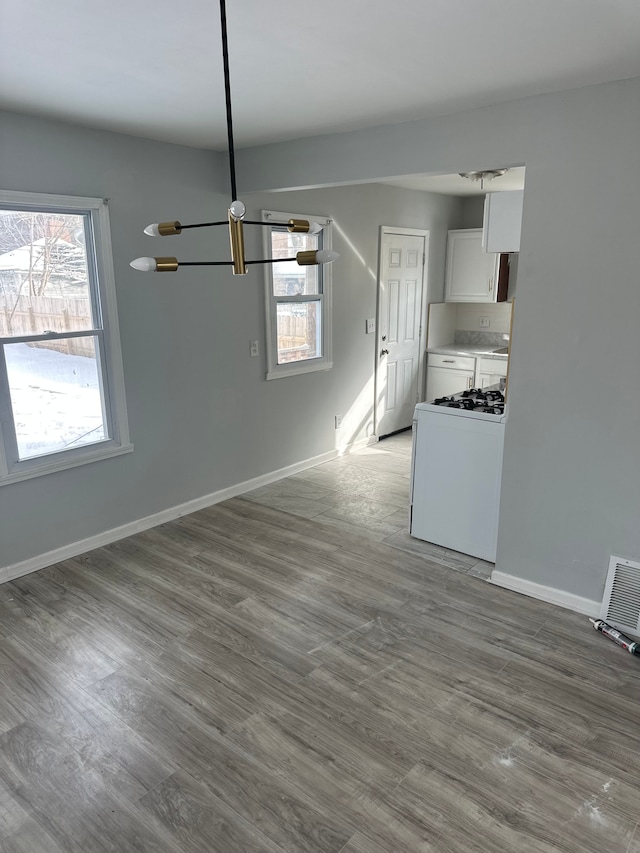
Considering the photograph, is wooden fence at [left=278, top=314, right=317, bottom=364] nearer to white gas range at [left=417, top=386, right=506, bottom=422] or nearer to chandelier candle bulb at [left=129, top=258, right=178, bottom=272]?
white gas range at [left=417, top=386, right=506, bottom=422]

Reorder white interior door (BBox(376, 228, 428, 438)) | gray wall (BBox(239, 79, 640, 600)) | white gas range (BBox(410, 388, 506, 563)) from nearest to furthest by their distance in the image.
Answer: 1. gray wall (BBox(239, 79, 640, 600))
2. white gas range (BBox(410, 388, 506, 563))
3. white interior door (BBox(376, 228, 428, 438))

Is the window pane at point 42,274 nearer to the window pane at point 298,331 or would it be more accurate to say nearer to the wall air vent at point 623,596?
the window pane at point 298,331

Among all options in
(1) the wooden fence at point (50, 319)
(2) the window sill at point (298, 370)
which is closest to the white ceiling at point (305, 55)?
(1) the wooden fence at point (50, 319)

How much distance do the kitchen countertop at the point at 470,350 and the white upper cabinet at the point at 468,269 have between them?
0.55 m

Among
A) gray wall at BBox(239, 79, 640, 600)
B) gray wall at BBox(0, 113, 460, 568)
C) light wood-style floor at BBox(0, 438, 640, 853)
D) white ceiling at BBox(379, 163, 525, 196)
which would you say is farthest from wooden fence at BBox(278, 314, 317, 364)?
light wood-style floor at BBox(0, 438, 640, 853)

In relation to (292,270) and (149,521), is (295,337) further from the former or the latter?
(149,521)

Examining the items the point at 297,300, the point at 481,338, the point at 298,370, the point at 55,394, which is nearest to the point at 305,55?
the point at 55,394

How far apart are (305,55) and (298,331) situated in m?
2.92

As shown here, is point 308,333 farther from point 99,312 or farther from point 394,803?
point 394,803

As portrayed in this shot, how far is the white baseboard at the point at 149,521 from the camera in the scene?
353 cm

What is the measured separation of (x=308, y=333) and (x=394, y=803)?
391 cm

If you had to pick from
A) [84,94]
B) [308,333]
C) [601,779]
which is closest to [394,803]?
[601,779]

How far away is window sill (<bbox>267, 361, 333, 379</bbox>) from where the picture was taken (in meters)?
4.93

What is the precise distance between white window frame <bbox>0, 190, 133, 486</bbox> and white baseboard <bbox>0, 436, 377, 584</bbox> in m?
0.52
